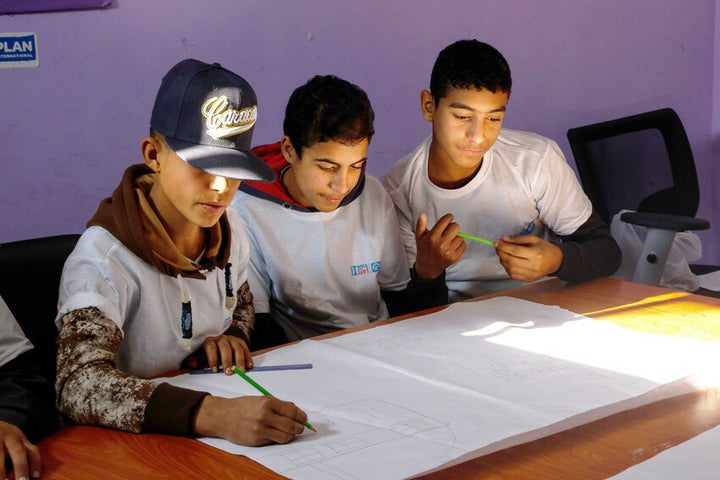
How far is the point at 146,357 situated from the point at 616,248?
104 cm

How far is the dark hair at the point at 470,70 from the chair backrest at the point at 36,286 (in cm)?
85

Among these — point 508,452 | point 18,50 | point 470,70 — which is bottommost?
point 508,452

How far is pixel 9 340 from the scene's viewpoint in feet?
3.88

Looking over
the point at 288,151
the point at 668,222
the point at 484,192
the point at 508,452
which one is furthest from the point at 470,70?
the point at 508,452

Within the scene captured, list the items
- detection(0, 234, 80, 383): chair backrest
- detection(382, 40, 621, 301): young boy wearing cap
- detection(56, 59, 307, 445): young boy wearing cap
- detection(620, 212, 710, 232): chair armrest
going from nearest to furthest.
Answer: detection(56, 59, 307, 445): young boy wearing cap < detection(0, 234, 80, 383): chair backrest < detection(382, 40, 621, 301): young boy wearing cap < detection(620, 212, 710, 232): chair armrest

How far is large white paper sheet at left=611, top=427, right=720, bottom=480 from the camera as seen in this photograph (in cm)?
97

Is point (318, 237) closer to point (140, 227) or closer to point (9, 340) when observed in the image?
point (140, 227)

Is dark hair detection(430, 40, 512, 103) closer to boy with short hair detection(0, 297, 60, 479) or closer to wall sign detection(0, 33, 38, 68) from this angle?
boy with short hair detection(0, 297, 60, 479)

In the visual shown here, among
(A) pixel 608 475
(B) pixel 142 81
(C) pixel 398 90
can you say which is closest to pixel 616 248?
(A) pixel 608 475

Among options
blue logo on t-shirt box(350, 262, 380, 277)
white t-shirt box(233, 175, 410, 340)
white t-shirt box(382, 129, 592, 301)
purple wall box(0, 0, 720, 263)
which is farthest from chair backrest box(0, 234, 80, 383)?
purple wall box(0, 0, 720, 263)

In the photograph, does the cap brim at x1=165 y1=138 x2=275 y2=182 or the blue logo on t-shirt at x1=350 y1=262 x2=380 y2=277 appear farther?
the blue logo on t-shirt at x1=350 y1=262 x2=380 y2=277

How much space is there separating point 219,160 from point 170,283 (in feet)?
0.77

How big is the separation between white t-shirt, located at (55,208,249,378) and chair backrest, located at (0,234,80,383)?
0.20 metres

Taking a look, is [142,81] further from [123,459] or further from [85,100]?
[123,459]
